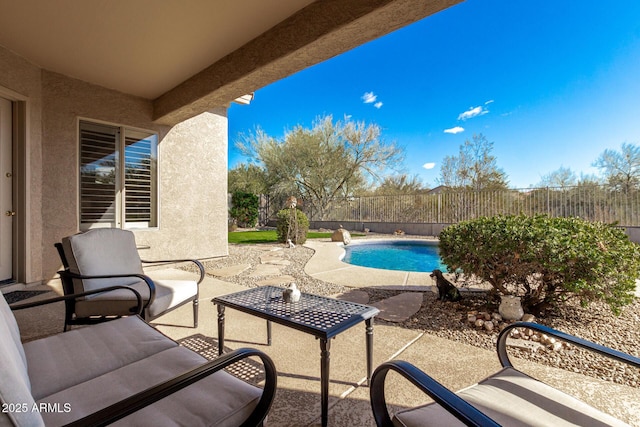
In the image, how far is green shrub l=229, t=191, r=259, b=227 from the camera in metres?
15.2

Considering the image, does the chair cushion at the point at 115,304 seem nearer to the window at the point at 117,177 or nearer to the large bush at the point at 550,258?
the large bush at the point at 550,258

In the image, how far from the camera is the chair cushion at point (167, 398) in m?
1.00

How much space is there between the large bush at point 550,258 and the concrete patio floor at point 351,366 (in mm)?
906

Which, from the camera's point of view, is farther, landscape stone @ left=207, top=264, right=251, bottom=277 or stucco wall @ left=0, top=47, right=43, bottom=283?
landscape stone @ left=207, top=264, right=251, bottom=277

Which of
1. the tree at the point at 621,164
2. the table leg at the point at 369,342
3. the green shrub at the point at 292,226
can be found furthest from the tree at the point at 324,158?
the table leg at the point at 369,342

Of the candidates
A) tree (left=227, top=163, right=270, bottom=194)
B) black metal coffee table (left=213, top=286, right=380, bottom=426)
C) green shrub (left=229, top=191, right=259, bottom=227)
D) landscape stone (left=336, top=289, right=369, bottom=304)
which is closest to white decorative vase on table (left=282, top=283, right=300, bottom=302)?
black metal coffee table (left=213, top=286, right=380, bottom=426)

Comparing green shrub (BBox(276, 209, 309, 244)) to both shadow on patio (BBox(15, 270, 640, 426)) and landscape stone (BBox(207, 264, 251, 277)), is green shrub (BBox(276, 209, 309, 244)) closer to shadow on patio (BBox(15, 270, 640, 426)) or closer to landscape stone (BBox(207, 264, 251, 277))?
landscape stone (BBox(207, 264, 251, 277))

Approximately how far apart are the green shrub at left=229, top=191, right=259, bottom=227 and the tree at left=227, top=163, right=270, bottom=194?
1328mm

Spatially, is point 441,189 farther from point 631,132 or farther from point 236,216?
point 236,216

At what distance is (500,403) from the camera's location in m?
1.09

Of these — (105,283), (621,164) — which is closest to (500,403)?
(105,283)

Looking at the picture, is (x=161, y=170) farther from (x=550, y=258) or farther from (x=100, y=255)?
(x=550, y=258)

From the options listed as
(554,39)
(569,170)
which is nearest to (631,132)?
(569,170)

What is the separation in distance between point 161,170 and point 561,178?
19518 millimetres
